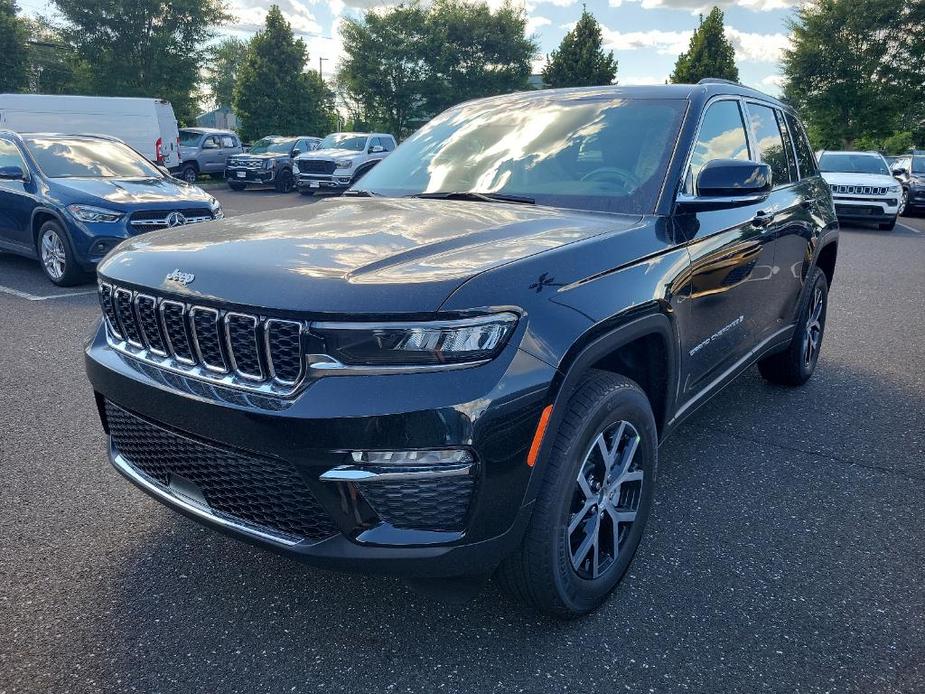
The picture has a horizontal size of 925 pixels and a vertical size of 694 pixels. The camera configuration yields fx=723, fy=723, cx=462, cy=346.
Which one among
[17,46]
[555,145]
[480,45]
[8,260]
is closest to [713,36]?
[480,45]

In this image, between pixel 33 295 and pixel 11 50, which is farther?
pixel 11 50

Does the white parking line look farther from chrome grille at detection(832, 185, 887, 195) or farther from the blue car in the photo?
chrome grille at detection(832, 185, 887, 195)

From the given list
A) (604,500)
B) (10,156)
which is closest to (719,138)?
(604,500)

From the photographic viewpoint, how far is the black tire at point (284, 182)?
2186cm

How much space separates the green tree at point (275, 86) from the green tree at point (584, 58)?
1332 centimetres

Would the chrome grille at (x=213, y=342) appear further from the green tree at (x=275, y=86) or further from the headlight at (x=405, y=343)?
the green tree at (x=275, y=86)

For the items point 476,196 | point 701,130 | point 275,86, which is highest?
point 275,86

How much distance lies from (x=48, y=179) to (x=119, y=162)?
103cm

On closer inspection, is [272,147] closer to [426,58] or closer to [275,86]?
[275,86]

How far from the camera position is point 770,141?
4.00m

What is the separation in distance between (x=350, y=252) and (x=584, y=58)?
40.4m

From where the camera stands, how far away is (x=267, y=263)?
208cm

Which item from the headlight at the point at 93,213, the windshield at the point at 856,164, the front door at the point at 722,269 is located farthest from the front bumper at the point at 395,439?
the windshield at the point at 856,164

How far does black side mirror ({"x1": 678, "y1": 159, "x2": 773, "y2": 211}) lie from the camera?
2734mm
